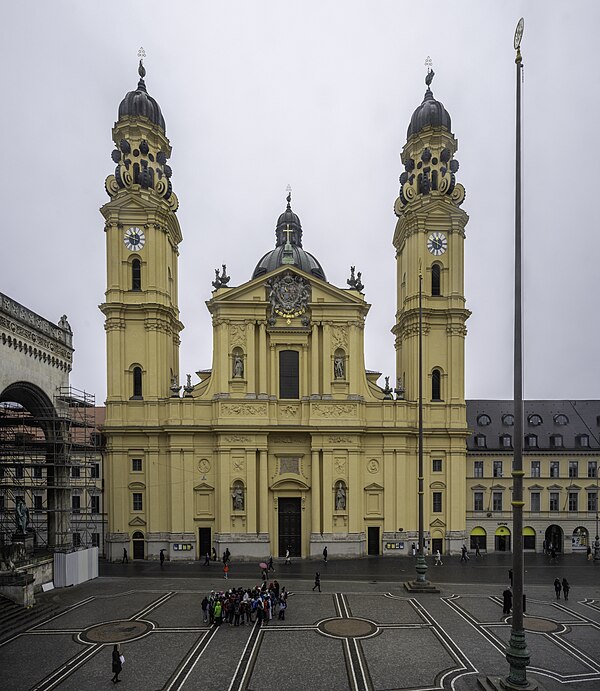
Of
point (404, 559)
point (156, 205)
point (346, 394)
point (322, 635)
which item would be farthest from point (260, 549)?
point (156, 205)

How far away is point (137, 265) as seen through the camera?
151 ft

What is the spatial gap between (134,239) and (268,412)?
18553mm

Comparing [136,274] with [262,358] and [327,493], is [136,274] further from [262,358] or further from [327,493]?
[327,493]

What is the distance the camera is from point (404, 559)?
4228cm

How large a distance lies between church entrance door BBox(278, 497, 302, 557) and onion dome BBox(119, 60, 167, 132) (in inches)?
1376

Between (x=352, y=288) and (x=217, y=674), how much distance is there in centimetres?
3237

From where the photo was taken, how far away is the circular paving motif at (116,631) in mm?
23234

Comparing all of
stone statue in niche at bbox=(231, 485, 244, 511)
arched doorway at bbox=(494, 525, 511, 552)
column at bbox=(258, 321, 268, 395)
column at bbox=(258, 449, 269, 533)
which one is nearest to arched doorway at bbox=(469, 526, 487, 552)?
arched doorway at bbox=(494, 525, 511, 552)

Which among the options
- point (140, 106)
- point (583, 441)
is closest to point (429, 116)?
point (140, 106)

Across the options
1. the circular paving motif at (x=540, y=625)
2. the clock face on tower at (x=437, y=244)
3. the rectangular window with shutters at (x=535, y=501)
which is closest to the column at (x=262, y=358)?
the clock face on tower at (x=437, y=244)

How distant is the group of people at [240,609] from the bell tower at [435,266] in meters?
24.4

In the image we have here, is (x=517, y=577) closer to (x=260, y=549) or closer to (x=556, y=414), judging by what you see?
(x=260, y=549)

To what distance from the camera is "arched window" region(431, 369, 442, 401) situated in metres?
46.6

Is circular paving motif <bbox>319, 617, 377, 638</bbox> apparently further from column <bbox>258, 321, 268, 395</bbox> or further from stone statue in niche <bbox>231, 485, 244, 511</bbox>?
column <bbox>258, 321, 268, 395</bbox>
